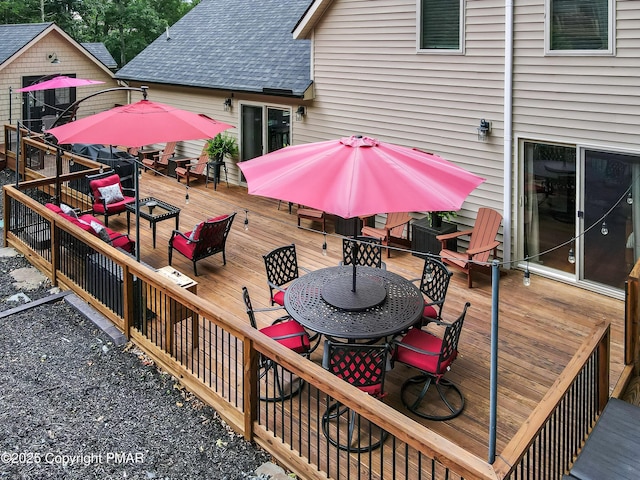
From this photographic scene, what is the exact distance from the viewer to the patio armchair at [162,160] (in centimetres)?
1411

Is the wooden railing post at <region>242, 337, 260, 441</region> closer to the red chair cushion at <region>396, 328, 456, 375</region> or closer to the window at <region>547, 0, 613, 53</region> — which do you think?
the red chair cushion at <region>396, 328, 456, 375</region>

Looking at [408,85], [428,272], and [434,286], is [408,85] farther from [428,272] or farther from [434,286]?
[434,286]

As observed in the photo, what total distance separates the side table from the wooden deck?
26 cm

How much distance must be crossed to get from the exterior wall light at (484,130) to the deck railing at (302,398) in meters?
4.38

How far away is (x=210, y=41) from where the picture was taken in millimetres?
14531

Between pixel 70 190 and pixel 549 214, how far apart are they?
8686mm

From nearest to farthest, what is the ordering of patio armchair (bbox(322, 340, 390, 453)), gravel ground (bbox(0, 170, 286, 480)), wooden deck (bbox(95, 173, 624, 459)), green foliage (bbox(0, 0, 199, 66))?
gravel ground (bbox(0, 170, 286, 480)), patio armchair (bbox(322, 340, 390, 453)), wooden deck (bbox(95, 173, 624, 459)), green foliage (bbox(0, 0, 199, 66))

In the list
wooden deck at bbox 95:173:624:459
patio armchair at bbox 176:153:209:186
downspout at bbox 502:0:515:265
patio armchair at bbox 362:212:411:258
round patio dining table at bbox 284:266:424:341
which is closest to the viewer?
round patio dining table at bbox 284:266:424:341

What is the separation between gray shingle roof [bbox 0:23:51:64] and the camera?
57.8 ft

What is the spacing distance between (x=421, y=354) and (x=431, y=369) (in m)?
0.21

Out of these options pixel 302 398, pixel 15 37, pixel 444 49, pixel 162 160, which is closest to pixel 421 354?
pixel 302 398

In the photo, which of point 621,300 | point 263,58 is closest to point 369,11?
point 263,58

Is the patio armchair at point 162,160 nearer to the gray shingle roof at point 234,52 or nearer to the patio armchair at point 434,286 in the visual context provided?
the gray shingle roof at point 234,52

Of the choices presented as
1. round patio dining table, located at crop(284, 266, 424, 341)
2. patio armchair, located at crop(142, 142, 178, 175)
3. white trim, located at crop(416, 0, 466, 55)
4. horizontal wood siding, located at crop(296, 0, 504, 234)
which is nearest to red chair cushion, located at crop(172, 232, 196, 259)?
round patio dining table, located at crop(284, 266, 424, 341)
